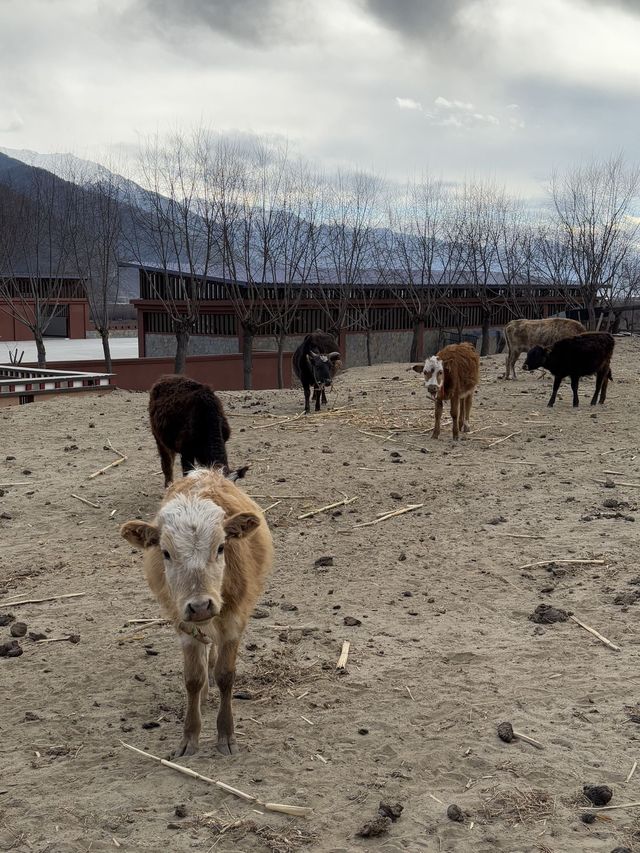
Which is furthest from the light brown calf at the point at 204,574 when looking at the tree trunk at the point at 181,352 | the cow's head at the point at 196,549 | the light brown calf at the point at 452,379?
the tree trunk at the point at 181,352

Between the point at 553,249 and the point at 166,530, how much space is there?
45.9 meters

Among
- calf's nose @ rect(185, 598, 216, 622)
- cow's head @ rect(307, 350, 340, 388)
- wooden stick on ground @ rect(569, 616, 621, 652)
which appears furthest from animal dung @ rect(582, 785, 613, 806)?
cow's head @ rect(307, 350, 340, 388)

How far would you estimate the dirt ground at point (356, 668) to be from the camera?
3.78 m

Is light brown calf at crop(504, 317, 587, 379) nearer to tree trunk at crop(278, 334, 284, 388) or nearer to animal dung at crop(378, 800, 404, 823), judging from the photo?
tree trunk at crop(278, 334, 284, 388)

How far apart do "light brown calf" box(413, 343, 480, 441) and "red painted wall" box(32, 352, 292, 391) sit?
16602 mm

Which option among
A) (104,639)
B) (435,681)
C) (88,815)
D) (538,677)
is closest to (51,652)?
(104,639)

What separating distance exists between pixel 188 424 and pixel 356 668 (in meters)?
4.04

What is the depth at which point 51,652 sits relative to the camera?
5.75 meters

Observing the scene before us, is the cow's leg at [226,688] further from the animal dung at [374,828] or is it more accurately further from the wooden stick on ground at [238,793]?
Result: the animal dung at [374,828]

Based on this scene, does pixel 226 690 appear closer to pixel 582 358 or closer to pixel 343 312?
pixel 582 358

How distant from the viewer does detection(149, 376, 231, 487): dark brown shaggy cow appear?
839 centimetres

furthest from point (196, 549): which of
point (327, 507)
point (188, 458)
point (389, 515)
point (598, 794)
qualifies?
point (327, 507)

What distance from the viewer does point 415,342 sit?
38125mm

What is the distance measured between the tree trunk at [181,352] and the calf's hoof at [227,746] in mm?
23278
